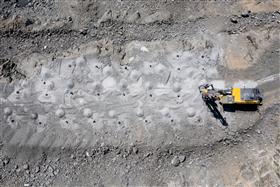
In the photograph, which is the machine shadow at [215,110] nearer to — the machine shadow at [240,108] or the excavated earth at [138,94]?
the excavated earth at [138,94]

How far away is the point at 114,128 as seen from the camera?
2173 cm

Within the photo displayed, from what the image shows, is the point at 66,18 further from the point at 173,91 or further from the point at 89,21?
the point at 173,91

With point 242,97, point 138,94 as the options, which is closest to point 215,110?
point 242,97

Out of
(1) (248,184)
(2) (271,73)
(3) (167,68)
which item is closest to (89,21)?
(3) (167,68)

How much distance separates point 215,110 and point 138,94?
4.02m

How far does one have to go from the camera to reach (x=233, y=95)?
68.3ft

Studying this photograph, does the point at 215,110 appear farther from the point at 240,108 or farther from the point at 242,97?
the point at 242,97

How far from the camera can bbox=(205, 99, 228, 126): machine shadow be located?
21.5m

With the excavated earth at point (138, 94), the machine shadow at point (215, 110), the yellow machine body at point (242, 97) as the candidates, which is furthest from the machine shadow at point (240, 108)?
the yellow machine body at point (242, 97)

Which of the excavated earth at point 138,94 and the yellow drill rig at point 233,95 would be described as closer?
the yellow drill rig at point 233,95

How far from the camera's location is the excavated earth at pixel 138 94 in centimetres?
2122

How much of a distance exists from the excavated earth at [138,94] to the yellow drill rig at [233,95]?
63 cm

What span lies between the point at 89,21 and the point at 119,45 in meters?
2.32

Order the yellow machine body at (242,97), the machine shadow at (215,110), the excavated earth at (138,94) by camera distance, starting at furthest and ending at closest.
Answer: the machine shadow at (215,110)
the excavated earth at (138,94)
the yellow machine body at (242,97)
